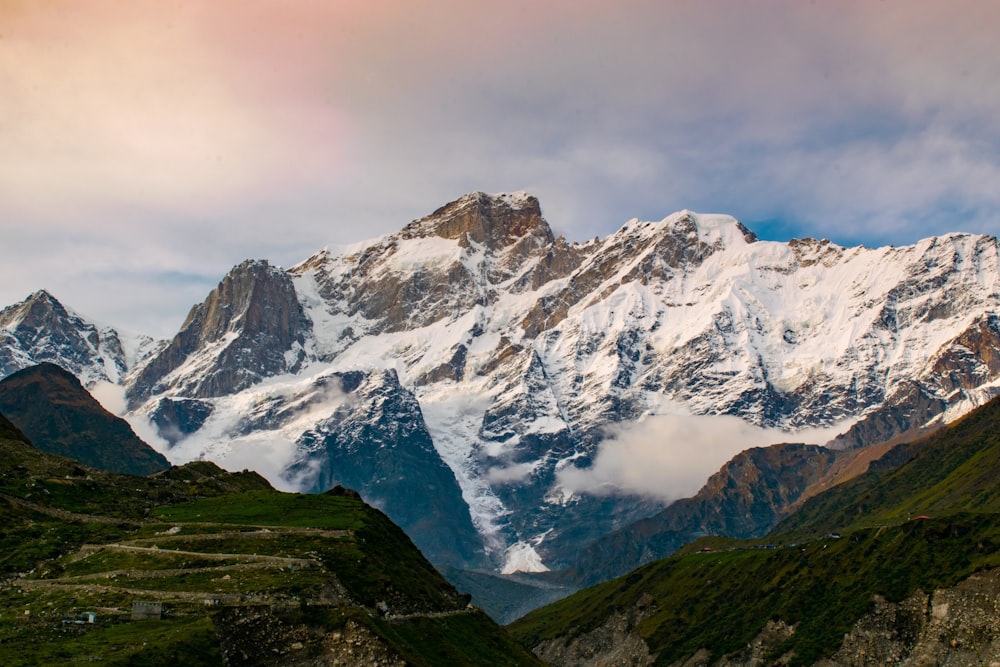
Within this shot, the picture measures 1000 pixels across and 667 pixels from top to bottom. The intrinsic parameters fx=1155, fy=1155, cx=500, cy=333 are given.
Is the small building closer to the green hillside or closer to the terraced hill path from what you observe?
the green hillside

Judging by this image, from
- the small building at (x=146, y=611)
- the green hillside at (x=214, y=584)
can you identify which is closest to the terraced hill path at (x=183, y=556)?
the green hillside at (x=214, y=584)

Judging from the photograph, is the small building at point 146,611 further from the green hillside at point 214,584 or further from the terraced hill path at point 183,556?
the terraced hill path at point 183,556

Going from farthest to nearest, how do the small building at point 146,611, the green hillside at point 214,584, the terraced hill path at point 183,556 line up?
the terraced hill path at point 183,556 → the small building at point 146,611 → the green hillside at point 214,584

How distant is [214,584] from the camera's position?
100875 mm

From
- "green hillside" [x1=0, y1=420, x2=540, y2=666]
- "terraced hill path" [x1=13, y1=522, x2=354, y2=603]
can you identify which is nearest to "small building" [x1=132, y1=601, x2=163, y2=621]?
"green hillside" [x1=0, y1=420, x2=540, y2=666]

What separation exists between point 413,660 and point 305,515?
2104 inches

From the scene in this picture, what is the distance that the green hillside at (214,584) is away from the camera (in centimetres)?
8531

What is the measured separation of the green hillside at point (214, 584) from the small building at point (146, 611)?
11 centimetres

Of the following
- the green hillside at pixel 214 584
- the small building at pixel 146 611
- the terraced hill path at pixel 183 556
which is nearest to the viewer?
the green hillside at pixel 214 584

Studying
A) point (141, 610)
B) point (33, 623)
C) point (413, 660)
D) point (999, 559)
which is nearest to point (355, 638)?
point (413, 660)

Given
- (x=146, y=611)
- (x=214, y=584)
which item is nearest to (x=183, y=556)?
(x=214, y=584)

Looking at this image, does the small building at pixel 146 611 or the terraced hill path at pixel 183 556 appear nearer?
the small building at pixel 146 611

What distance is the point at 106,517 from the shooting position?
138 meters

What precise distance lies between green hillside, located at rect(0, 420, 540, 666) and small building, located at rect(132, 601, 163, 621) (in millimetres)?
112
